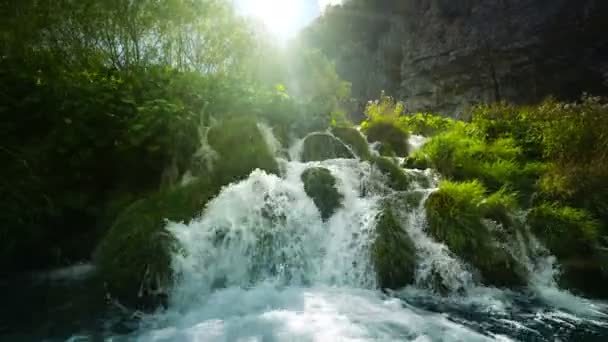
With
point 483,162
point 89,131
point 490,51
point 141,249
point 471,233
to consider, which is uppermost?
point 490,51

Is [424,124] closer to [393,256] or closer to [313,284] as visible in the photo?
[393,256]

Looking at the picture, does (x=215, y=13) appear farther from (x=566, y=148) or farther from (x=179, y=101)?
(x=566, y=148)

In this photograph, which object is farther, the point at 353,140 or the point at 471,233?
the point at 353,140

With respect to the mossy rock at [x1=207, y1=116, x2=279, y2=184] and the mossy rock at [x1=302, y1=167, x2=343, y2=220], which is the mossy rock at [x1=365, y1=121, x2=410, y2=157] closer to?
the mossy rock at [x1=302, y1=167, x2=343, y2=220]

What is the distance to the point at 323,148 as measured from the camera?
846 centimetres

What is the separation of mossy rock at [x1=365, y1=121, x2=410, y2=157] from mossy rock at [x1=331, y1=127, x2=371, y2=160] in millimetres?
1050

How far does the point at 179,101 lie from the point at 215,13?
7178mm

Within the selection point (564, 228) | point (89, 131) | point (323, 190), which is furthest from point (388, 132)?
point (89, 131)

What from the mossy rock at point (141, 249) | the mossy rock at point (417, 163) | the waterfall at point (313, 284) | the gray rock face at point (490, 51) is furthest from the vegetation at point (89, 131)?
the gray rock face at point (490, 51)

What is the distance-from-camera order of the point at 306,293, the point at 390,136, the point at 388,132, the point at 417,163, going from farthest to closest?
the point at 388,132 → the point at 390,136 → the point at 417,163 → the point at 306,293

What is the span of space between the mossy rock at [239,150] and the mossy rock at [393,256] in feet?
8.33

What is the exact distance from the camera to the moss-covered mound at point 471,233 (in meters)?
5.03

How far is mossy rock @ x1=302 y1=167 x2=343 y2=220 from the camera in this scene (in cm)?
623

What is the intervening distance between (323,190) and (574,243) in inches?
150
